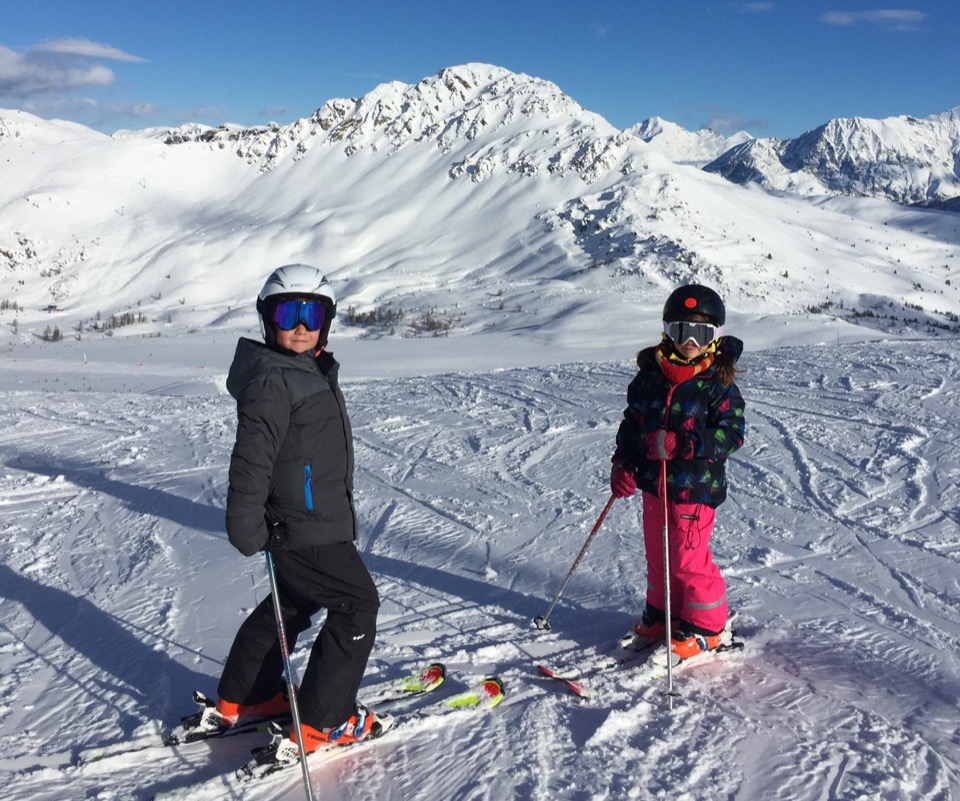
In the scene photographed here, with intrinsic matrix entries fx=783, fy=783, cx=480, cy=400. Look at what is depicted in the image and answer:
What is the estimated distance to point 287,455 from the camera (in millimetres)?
2838

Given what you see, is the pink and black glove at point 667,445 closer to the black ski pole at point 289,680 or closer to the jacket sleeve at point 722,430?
the jacket sleeve at point 722,430

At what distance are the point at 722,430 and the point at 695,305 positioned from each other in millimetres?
583

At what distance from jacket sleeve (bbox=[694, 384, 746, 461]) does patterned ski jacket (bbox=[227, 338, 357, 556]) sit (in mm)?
1588

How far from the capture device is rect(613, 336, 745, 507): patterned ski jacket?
357 centimetres

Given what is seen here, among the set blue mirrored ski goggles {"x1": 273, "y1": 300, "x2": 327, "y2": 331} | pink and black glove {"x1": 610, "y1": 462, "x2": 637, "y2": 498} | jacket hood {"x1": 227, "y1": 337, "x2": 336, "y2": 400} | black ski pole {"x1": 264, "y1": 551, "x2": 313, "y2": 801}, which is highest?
blue mirrored ski goggles {"x1": 273, "y1": 300, "x2": 327, "y2": 331}

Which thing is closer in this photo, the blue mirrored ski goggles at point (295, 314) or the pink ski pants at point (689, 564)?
the blue mirrored ski goggles at point (295, 314)

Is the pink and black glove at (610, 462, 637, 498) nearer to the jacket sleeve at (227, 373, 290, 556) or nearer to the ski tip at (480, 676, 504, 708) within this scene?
the ski tip at (480, 676, 504, 708)

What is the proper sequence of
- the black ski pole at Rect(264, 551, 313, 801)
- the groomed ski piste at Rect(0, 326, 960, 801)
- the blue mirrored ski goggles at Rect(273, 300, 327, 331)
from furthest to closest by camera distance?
1. the groomed ski piste at Rect(0, 326, 960, 801)
2. the blue mirrored ski goggles at Rect(273, 300, 327, 331)
3. the black ski pole at Rect(264, 551, 313, 801)

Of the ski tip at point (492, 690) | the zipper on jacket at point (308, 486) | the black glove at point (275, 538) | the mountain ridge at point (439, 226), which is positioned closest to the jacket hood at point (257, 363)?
the zipper on jacket at point (308, 486)

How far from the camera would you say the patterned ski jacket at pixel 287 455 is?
8.87 feet

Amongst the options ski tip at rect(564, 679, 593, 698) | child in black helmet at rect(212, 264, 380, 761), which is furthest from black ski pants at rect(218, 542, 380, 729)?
ski tip at rect(564, 679, 593, 698)

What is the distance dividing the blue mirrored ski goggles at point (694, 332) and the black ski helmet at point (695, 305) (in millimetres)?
29

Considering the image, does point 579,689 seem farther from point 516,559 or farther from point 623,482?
point 516,559

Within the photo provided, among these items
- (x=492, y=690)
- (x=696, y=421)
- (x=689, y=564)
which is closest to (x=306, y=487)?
(x=492, y=690)
